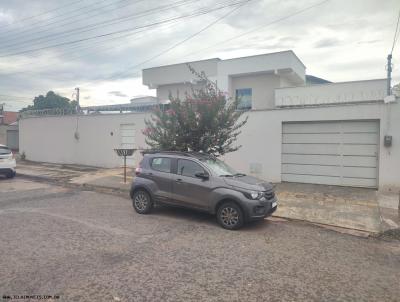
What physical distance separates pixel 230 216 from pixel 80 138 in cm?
1466

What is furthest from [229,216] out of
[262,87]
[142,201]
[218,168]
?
[262,87]

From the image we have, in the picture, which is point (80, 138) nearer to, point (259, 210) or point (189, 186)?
point (189, 186)

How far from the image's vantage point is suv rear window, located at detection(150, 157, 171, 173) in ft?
27.9

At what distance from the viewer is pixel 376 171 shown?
11664 mm

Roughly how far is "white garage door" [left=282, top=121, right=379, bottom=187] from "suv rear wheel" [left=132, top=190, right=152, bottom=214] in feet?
21.9

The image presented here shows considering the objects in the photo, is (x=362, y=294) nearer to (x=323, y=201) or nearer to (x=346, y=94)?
(x=323, y=201)

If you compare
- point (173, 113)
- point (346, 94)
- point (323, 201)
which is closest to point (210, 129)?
point (173, 113)

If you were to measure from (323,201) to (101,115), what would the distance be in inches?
510

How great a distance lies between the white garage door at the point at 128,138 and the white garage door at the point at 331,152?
796 cm

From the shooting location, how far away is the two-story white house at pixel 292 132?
11.7 meters

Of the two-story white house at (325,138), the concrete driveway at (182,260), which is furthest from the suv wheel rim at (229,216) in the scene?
the two-story white house at (325,138)

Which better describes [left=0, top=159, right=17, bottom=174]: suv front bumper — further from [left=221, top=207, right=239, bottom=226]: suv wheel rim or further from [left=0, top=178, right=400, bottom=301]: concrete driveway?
[left=221, top=207, right=239, bottom=226]: suv wheel rim

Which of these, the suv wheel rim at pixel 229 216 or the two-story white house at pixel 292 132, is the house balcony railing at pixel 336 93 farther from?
the suv wheel rim at pixel 229 216

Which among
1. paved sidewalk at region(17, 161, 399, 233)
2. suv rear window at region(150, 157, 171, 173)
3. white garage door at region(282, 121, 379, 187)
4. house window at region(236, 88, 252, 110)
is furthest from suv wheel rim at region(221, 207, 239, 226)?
house window at region(236, 88, 252, 110)
